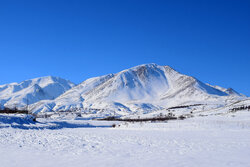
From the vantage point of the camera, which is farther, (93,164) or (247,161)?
(247,161)

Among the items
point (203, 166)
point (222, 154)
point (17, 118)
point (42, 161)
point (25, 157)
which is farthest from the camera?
point (17, 118)

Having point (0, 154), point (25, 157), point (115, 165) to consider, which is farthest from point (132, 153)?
point (0, 154)

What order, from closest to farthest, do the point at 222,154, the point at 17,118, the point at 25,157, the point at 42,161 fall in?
the point at 42,161, the point at 25,157, the point at 222,154, the point at 17,118

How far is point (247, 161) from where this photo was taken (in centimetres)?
1225

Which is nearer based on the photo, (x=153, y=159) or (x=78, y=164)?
(x=78, y=164)

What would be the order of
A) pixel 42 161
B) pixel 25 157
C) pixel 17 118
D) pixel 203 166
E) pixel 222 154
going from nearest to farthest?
1. pixel 203 166
2. pixel 42 161
3. pixel 25 157
4. pixel 222 154
5. pixel 17 118

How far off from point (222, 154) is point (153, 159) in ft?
15.2

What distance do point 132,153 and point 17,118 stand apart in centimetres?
3842

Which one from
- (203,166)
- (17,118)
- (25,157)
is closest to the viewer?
(203,166)

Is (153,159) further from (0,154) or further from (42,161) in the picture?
(0,154)

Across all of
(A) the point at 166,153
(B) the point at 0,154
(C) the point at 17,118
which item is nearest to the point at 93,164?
(A) the point at 166,153

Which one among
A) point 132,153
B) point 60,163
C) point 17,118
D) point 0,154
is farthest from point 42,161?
point 17,118

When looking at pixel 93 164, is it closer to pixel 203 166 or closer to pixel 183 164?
pixel 183 164

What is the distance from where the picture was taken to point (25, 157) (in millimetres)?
13016
